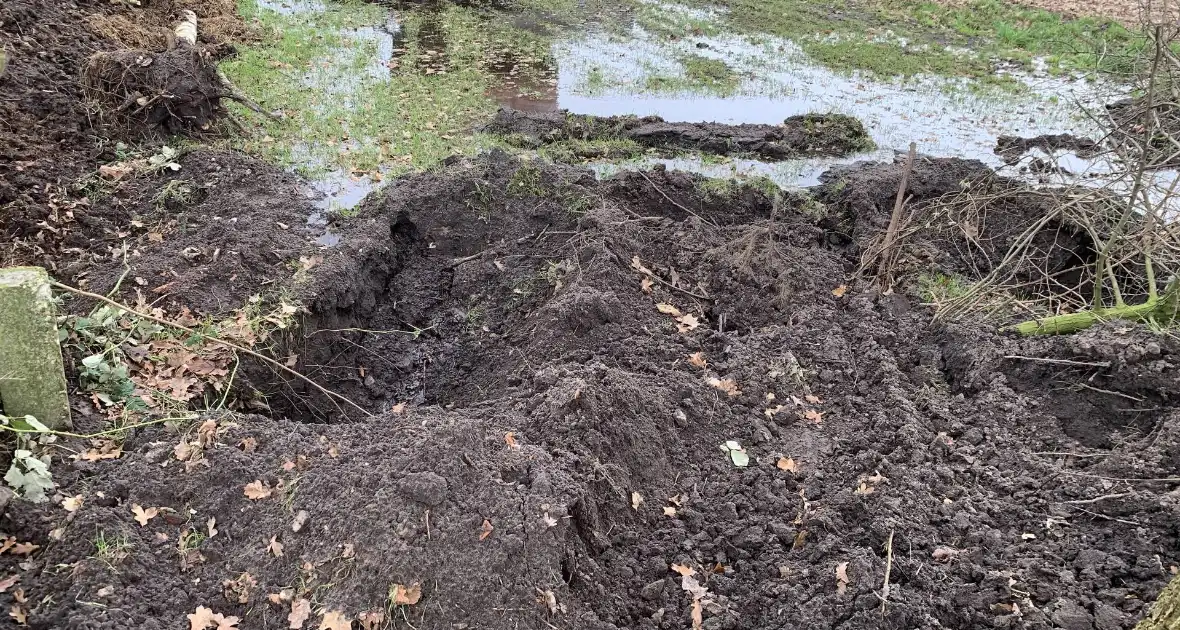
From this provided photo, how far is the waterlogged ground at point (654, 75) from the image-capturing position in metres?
7.86

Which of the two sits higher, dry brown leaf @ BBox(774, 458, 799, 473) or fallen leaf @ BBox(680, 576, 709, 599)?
dry brown leaf @ BBox(774, 458, 799, 473)

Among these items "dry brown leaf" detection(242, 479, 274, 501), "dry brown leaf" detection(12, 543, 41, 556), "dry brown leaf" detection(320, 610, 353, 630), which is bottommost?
"dry brown leaf" detection(12, 543, 41, 556)

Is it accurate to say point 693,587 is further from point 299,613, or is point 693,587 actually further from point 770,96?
point 770,96

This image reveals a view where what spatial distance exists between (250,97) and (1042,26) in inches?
509

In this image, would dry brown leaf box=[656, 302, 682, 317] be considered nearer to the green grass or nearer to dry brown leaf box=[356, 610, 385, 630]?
dry brown leaf box=[356, 610, 385, 630]

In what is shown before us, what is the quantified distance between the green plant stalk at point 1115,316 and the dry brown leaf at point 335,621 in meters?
4.43

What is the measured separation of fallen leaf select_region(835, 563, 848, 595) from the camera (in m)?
3.20

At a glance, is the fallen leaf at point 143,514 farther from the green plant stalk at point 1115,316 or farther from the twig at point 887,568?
the green plant stalk at point 1115,316

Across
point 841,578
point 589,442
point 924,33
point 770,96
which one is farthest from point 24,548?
point 924,33

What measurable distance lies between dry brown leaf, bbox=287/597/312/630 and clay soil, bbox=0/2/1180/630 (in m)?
0.07

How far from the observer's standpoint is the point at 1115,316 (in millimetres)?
4512

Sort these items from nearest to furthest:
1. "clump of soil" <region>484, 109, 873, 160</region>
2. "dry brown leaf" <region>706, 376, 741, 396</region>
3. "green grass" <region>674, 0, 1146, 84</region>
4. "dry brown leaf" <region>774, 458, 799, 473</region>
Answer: "dry brown leaf" <region>774, 458, 799, 473</region>, "dry brown leaf" <region>706, 376, 741, 396</region>, "clump of soil" <region>484, 109, 873, 160</region>, "green grass" <region>674, 0, 1146, 84</region>

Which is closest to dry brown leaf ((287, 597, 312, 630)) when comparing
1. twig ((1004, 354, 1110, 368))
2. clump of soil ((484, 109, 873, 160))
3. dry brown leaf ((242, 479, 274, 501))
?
dry brown leaf ((242, 479, 274, 501))

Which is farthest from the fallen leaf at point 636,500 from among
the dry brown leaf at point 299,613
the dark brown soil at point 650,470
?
the dry brown leaf at point 299,613
